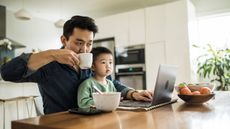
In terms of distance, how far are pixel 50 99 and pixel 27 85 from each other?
10.4ft

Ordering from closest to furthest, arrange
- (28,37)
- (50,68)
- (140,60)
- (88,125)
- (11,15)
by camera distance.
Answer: (88,125), (50,68), (140,60), (11,15), (28,37)

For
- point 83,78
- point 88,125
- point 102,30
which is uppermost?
point 102,30

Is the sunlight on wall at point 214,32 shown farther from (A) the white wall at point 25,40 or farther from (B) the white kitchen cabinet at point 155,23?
(A) the white wall at point 25,40

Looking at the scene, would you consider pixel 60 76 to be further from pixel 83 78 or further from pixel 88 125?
pixel 88 125

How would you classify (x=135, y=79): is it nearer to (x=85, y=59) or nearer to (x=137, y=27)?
(x=137, y=27)

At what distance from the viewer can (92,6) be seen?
14.4 feet

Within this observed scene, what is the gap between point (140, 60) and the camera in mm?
3832

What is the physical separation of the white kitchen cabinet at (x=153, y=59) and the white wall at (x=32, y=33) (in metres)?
2.63

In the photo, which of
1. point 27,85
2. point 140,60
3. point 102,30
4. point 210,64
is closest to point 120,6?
point 102,30

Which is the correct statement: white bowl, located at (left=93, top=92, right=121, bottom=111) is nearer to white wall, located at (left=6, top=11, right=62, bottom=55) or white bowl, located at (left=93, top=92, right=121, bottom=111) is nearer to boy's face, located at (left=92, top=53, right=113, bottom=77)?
boy's face, located at (left=92, top=53, right=113, bottom=77)

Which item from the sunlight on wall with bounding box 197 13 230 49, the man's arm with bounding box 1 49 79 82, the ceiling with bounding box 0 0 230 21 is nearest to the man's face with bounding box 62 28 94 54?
the man's arm with bounding box 1 49 79 82

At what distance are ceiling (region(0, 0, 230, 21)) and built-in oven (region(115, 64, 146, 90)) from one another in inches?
47.9

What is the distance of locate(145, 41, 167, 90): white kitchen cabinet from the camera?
144 inches

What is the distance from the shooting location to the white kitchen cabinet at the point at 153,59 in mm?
3648
